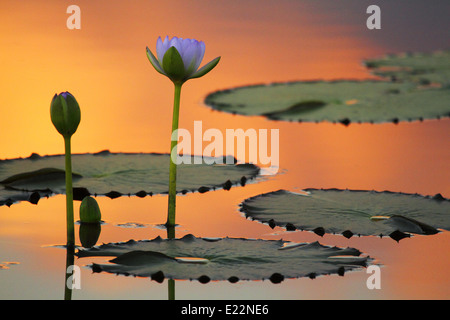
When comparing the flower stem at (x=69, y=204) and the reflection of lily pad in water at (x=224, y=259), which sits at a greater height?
the flower stem at (x=69, y=204)

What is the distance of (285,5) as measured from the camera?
10727 mm

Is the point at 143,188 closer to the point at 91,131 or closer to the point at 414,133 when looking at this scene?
the point at 91,131

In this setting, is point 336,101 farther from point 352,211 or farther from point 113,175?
point 352,211

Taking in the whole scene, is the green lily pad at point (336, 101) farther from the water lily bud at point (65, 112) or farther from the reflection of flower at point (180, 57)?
the water lily bud at point (65, 112)

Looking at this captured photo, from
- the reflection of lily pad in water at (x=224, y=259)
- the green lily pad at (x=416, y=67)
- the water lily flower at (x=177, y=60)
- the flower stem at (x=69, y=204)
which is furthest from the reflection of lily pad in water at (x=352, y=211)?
the green lily pad at (x=416, y=67)

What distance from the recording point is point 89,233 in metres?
2.68

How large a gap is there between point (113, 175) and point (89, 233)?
678mm

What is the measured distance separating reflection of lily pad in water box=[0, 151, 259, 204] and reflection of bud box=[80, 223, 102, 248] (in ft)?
1.22

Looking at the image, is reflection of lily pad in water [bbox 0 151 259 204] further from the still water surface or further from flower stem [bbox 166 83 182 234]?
flower stem [bbox 166 83 182 234]

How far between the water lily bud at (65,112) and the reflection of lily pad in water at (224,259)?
0.38 m

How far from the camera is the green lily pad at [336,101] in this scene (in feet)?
15.4

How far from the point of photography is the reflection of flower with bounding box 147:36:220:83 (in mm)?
2639

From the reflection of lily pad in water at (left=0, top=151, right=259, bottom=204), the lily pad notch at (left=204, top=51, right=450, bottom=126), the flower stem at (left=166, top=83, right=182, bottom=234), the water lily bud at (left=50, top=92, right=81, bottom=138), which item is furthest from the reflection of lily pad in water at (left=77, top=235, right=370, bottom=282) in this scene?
the lily pad notch at (left=204, top=51, right=450, bottom=126)

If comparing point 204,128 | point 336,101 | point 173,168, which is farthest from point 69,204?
point 336,101
